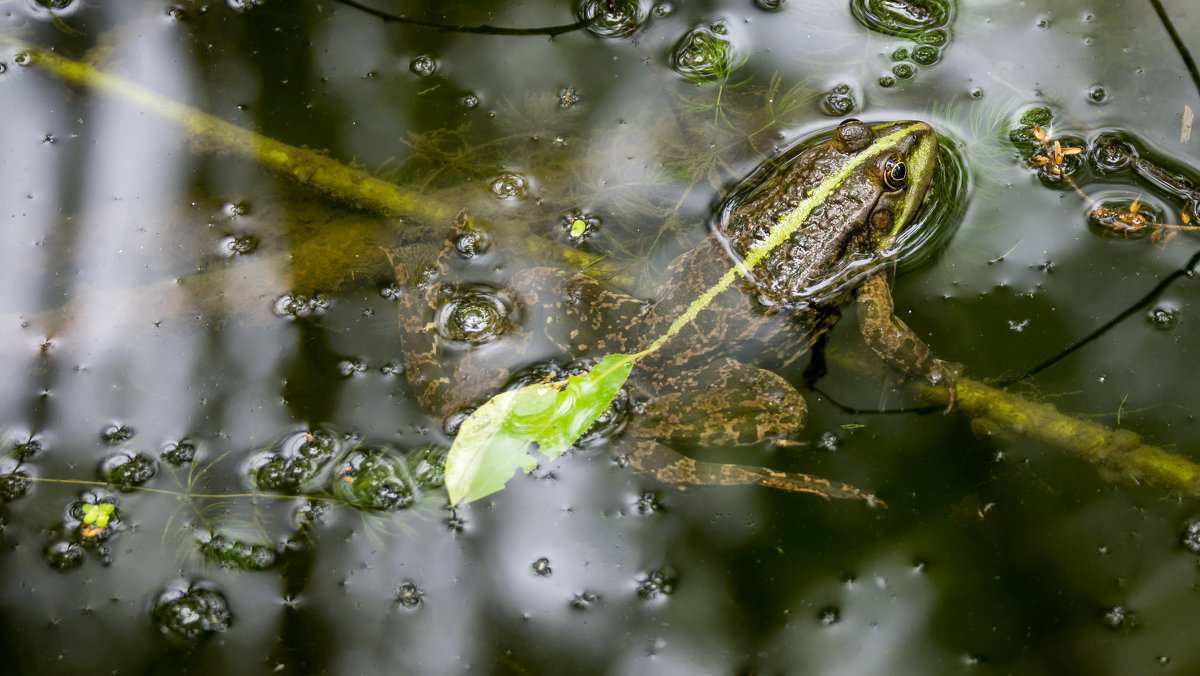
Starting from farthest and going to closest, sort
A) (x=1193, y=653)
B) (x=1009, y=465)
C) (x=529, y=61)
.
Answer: (x=529, y=61), (x=1009, y=465), (x=1193, y=653)

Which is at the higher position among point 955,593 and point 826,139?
point 826,139

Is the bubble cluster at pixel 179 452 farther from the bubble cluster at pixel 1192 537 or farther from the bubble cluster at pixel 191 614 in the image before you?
the bubble cluster at pixel 1192 537

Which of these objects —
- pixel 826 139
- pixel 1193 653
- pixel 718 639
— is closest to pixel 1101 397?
pixel 1193 653

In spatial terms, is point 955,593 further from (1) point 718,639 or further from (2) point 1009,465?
(1) point 718,639

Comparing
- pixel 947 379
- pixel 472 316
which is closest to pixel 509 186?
pixel 472 316

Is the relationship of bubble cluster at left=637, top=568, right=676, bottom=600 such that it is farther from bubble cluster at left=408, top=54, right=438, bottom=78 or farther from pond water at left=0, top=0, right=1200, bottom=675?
bubble cluster at left=408, top=54, right=438, bottom=78

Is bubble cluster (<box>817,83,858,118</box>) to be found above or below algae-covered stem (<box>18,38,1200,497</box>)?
above

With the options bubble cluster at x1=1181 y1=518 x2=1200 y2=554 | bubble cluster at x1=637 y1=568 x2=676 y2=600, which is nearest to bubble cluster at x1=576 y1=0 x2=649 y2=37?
bubble cluster at x1=637 y1=568 x2=676 y2=600

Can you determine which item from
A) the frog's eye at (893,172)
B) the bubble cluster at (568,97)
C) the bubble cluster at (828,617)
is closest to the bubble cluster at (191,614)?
the bubble cluster at (828,617)

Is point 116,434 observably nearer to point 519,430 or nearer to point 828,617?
point 519,430
